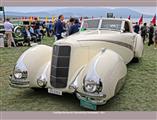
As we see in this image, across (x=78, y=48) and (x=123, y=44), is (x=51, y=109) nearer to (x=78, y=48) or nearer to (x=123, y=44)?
(x=78, y=48)

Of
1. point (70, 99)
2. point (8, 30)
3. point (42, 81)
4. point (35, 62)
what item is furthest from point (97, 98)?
point (8, 30)

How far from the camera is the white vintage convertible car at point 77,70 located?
4340 millimetres

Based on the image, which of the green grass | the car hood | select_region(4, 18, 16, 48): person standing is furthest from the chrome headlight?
Result: select_region(4, 18, 16, 48): person standing

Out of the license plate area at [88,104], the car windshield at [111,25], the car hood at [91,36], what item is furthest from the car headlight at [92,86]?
the car windshield at [111,25]

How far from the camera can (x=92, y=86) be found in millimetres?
4301

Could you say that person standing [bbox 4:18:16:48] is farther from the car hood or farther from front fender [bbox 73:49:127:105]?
front fender [bbox 73:49:127:105]

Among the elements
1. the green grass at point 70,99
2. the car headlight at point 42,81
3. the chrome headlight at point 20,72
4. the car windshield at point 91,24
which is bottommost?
the green grass at point 70,99

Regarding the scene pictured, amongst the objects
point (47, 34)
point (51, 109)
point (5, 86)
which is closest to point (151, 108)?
point (51, 109)

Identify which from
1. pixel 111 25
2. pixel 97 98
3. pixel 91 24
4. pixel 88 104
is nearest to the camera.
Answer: pixel 97 98

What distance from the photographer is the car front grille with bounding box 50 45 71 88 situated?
489 centimetres

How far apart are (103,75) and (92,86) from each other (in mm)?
279

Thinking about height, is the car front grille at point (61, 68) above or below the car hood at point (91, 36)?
below

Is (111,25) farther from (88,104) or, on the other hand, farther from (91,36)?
(88,104)

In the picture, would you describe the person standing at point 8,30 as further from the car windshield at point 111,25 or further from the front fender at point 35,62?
the front fender at point 35,62
